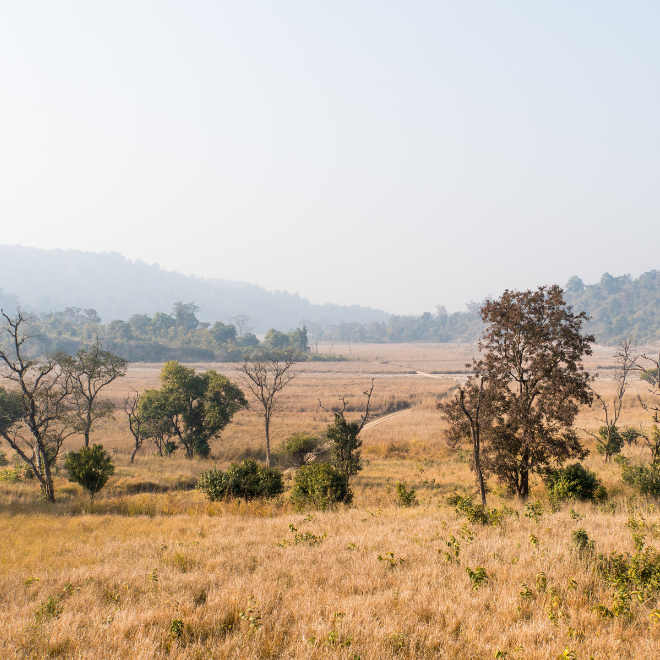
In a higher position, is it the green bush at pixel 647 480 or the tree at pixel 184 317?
the tree at pixel 184 317

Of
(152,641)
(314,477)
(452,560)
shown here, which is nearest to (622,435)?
(314,477)

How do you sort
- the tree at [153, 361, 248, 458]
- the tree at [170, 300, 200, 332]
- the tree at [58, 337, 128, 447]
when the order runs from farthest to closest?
the tree at [170, 300, 200, 332]
the tree at [153, 361, 248, 458]
the tree at [58, 337, 128, 447]

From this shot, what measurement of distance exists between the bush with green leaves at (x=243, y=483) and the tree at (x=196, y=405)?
56.2 ft

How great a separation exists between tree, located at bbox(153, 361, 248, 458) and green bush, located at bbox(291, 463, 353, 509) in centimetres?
1984

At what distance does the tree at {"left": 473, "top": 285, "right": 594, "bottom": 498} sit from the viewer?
16844mm

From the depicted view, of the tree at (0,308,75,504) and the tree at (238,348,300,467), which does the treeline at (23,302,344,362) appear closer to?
the tree at (238,348,300,467)

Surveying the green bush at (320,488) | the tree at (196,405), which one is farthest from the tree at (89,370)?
the green bush at (320,488)

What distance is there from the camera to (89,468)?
1870 centimetres

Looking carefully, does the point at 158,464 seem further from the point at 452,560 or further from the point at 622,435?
the point at 622,435

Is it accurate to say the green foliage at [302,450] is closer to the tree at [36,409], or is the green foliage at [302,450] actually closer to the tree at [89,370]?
the tree at [89,370]

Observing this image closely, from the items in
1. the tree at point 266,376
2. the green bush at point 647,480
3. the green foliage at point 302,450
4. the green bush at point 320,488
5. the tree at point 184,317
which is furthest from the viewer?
the tree at point 184,317

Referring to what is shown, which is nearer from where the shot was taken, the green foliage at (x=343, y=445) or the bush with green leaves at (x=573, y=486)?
the bush with green leaves at (x=573, y=486)

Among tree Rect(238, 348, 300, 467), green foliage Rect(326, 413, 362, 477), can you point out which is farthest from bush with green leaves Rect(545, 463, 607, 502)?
tree Rect(238, 348, 300, 467)

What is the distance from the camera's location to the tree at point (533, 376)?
16.8 m
